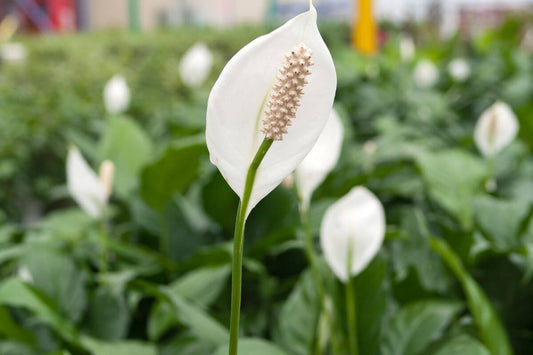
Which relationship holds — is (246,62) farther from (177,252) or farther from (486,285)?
(177,252)

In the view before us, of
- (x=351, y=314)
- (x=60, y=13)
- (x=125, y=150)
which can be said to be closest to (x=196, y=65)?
(x=125, y=150)

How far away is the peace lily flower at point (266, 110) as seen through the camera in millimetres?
338

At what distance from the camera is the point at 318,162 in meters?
0.75

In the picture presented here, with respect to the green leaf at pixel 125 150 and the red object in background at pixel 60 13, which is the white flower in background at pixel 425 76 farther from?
the red object in background at pixel 60 13

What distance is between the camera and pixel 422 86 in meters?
2.46

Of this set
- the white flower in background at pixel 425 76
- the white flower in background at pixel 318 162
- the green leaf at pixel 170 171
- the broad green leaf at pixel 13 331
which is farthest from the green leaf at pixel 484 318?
the white flower in background at pixel 425 76

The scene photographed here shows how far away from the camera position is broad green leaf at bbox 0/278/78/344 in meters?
0.75

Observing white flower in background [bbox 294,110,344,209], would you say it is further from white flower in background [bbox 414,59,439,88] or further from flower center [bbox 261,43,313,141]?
white flower in background [bbox 414,59,439,88]

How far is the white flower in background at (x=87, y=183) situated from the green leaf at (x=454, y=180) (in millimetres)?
506

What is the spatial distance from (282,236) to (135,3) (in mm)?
5536

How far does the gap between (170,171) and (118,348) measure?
30 centimetres

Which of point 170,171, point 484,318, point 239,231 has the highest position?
point 239,231

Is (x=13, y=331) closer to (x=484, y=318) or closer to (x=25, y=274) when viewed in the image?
(x=25, y=274)

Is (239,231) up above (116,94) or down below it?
above
